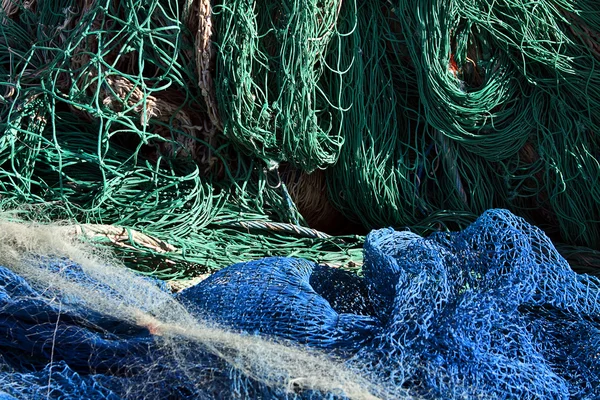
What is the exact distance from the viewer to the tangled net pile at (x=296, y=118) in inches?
87.9

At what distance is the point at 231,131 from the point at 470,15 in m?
0.81

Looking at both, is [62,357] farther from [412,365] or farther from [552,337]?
[552,337]

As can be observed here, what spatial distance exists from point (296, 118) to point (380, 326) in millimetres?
1006

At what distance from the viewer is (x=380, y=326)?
1472mm

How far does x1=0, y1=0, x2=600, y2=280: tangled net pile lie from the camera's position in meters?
2.23

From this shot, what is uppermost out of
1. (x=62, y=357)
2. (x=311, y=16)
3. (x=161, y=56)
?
(x=311, y=16)

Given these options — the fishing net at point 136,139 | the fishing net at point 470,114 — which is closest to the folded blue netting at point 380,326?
the fishing net at point 136,139

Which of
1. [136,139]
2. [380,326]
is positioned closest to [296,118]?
[136,139]

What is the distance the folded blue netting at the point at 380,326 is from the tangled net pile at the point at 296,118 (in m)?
0.56

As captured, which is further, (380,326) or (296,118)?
(296,118)

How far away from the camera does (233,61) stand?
226 cm

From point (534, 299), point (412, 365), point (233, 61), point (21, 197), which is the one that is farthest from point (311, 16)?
point (412, 365)

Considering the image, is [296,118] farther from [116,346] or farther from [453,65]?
[116,346]

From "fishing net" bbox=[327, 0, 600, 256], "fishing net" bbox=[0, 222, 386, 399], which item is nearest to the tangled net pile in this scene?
"fishing net" bbox=[327, 0, 600, 256]
